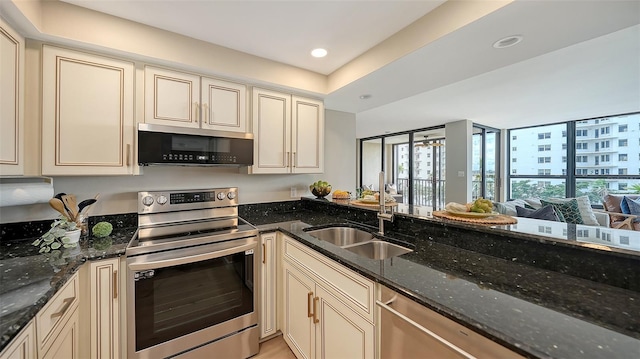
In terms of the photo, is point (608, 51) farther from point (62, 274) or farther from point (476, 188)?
point (62, 274)

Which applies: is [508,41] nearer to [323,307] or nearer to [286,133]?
[286,133]

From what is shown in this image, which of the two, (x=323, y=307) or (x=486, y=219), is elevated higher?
(x=486, y=219)

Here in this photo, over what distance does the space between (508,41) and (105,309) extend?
9.14ft

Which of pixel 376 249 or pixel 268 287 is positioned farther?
pixel 268 287

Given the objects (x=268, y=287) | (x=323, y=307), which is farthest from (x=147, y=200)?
(x=323, y=307)

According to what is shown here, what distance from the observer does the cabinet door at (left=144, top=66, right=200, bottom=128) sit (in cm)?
176

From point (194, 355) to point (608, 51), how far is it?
4099 millimetres

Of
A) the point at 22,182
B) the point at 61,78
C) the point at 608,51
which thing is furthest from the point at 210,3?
the point at 608,51

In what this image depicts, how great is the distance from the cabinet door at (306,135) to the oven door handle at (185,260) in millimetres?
982

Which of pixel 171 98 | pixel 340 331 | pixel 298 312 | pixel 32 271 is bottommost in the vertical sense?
pixel 298 312

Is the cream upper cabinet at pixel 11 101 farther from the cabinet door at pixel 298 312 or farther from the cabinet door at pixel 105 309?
the cabinet door at pixel 298 312

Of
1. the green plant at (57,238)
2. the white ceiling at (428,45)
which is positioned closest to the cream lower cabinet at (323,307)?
the green plant at (57,238)

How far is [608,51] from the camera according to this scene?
2234mm

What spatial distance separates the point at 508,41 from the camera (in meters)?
1.52
